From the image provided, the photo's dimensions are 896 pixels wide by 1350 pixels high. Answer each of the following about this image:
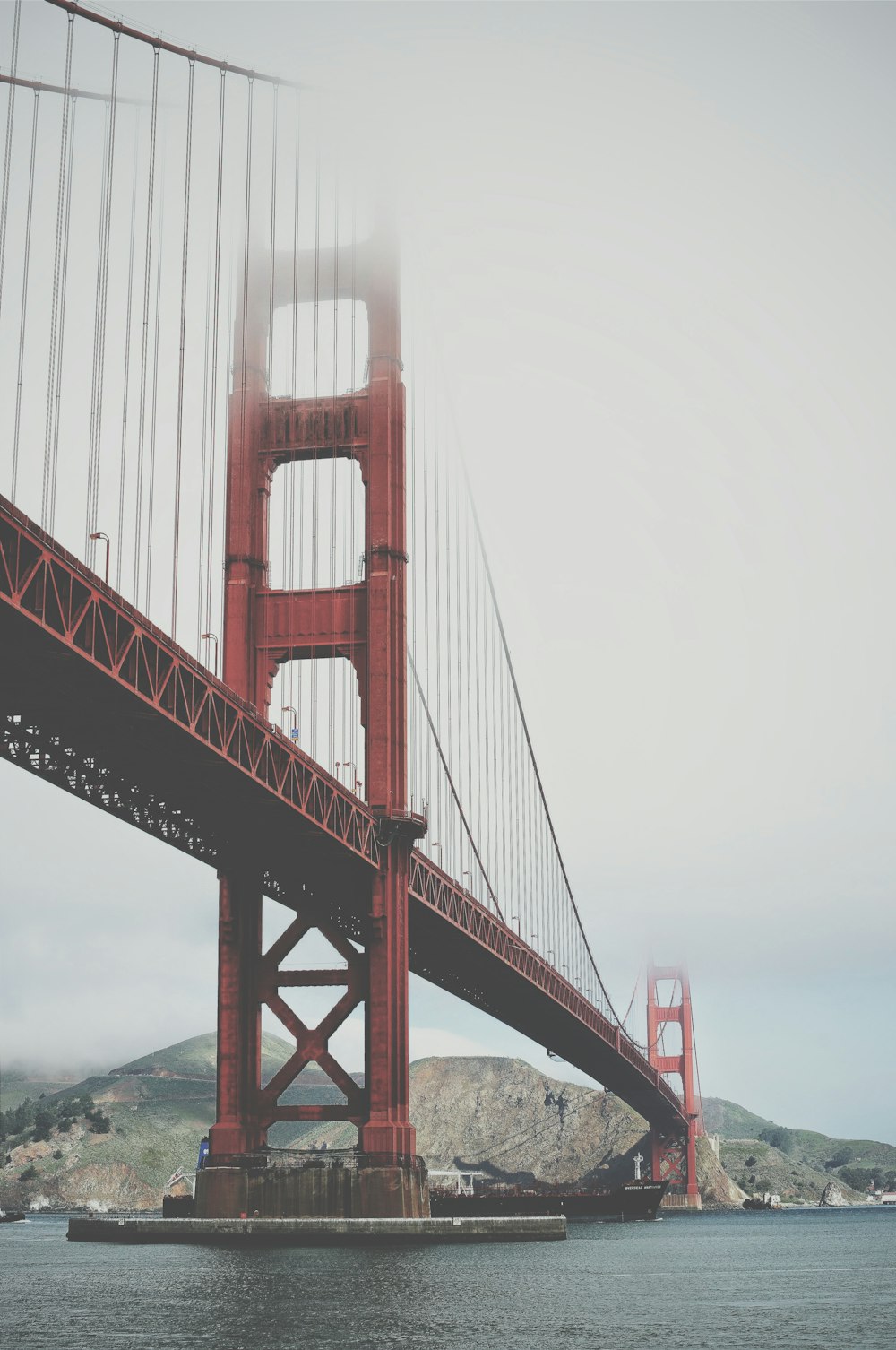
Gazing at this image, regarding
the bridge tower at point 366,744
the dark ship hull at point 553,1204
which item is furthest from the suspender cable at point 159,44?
the dark ship hull at point 553,1204

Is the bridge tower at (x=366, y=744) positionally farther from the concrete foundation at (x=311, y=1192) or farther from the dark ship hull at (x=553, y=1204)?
the dark ship hull at (x=553, y=1204)

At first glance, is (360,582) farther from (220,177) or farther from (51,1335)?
(51,1335)

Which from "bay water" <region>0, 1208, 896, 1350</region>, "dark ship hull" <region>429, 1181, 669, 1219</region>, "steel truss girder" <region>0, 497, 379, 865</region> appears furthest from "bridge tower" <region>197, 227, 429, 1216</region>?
"dark ship hull" <region>429, 1181, 669, 1219</region>

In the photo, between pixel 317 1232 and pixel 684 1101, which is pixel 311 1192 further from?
pixel 684 1101

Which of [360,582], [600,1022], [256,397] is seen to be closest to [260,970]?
[360,582]

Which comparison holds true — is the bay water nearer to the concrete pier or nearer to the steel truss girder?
the concrete pier

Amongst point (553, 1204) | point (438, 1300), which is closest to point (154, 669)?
point (438, 1300)
